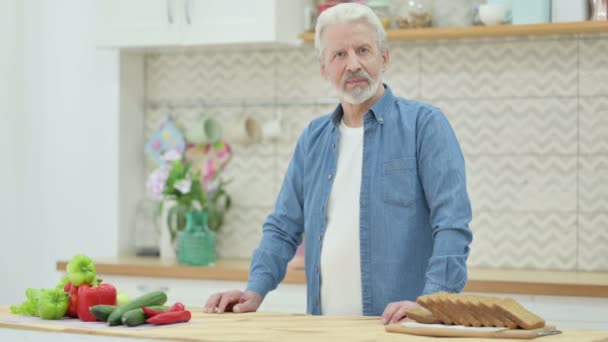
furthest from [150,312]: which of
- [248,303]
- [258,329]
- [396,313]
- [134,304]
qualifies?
[396,313]

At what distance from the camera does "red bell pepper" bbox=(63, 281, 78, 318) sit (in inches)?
91.7

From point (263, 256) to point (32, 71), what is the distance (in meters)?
2.30

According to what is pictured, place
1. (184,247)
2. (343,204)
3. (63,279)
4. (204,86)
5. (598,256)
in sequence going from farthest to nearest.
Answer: (204,86) < (184,247) < (598,256) < (343,204) < (63,279)

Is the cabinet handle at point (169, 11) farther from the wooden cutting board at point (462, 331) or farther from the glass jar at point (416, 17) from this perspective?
the wooden cutting board at point (462, 331)

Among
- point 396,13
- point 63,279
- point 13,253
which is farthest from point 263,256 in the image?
point 13,253

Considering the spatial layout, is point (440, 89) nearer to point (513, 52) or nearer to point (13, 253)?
point (513, 52)

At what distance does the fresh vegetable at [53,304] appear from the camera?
7.56 ft

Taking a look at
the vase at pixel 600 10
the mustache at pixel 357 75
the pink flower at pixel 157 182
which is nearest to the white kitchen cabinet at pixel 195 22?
the pink flower at pixel 157 182

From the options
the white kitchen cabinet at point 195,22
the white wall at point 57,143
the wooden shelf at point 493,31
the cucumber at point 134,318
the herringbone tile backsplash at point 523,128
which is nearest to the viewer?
the cucumber at point 134,318

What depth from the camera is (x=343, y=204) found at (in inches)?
104

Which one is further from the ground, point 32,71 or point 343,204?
point 32,71

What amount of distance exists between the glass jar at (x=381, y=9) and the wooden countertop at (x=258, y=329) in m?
1.93

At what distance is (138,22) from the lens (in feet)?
13.9

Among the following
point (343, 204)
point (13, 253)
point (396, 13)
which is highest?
point (396, 13)
